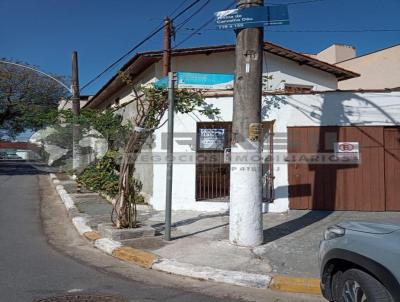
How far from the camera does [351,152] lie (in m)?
10.8

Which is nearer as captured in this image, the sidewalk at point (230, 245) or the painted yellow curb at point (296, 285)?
the painted yellow curb at point (296, 285)

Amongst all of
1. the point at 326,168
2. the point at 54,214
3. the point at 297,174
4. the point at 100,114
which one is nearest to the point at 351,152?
the point at 326,168

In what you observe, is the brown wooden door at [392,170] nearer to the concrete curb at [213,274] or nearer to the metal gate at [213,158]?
the metal gate at [213,158]

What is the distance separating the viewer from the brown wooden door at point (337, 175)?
10.8 metres

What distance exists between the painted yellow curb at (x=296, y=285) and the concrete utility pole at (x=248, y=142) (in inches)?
64.5

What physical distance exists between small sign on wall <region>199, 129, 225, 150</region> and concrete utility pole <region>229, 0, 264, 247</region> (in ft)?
11.6

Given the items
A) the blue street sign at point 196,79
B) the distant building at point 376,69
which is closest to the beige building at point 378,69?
the distant building at point 376,69

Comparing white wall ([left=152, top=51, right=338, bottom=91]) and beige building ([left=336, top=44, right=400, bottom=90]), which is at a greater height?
beige building ([left=336, top=44, right=400, bottom=90])

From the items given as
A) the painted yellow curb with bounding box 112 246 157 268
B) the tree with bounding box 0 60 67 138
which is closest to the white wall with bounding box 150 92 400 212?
the painted yellow curb with bounding box 112 246 157 268

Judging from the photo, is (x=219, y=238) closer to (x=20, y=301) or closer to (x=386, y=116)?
(x=20, y=301)

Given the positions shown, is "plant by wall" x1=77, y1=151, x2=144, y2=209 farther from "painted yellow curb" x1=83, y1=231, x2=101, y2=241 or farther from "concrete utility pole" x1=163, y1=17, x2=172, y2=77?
"painted yellow curb" x1=83, y1=231, x2=101, y2=241

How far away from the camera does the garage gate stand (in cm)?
1076

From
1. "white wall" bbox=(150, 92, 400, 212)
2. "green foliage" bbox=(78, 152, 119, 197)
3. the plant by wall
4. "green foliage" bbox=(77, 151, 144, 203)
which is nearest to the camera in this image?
"white wall" bbox=(150, 92, 400, 212)

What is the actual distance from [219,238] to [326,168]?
12.6 feet
